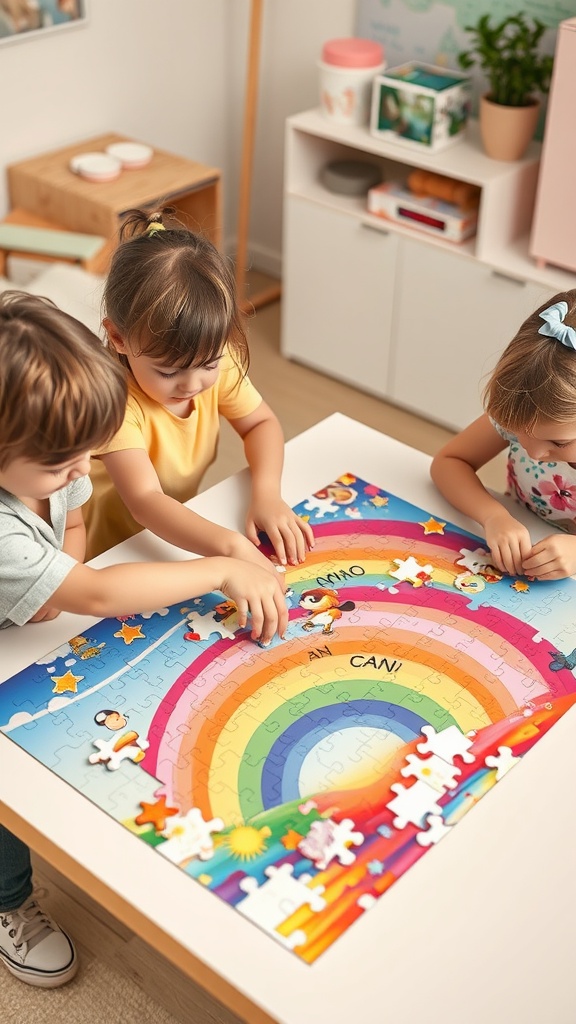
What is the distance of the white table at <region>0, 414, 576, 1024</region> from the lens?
2.89 ft

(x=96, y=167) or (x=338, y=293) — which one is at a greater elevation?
(x=96, y=167)

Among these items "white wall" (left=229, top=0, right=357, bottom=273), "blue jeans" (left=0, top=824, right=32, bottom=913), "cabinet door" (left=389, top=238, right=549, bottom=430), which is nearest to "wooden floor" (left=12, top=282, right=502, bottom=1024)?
"blue jeans" (left=0, top=824, right=32, bottom=913)

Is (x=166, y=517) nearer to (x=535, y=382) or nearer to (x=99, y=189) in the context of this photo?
(x=535, y=382)

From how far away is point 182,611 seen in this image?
1262 millimetres

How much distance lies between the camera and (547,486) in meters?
1.47

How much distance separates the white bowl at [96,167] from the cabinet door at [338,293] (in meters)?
0.48

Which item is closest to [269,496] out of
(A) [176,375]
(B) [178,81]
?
(A) [176,375]

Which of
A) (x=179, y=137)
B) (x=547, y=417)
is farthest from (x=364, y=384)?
(x=547, y=417)

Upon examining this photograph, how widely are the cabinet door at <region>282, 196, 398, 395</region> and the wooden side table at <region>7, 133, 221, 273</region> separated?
25cm

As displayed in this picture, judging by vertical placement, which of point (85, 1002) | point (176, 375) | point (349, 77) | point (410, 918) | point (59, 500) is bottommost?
point (85, 1002)

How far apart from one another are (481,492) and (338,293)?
154 centimetres

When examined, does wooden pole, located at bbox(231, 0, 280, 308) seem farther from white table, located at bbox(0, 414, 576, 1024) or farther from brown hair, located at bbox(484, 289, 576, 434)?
white table, located at bbox(0, 414, 576, 1024)

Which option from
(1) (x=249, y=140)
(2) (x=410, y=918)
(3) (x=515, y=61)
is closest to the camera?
(2) (x=410, y=918)

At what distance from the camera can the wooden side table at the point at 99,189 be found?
267cm
